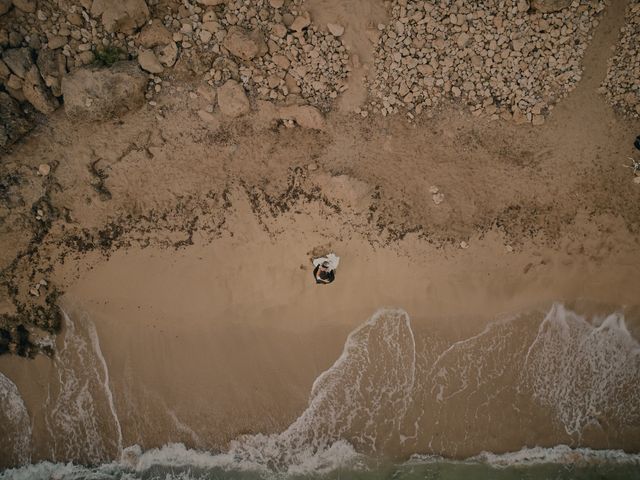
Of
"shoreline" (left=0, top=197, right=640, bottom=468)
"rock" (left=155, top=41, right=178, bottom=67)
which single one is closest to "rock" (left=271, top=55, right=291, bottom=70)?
"rock" (left=155, top=41, right=178, bottom=67)

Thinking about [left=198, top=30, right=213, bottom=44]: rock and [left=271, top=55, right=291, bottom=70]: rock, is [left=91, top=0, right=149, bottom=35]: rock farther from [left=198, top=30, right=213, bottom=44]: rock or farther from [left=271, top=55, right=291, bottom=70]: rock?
[left=271, top=55, right=291, bottom=70]: rock

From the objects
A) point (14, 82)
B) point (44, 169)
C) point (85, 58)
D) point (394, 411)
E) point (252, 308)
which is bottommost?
point (394, 411)

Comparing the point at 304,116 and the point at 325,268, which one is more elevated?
the point at 304,116

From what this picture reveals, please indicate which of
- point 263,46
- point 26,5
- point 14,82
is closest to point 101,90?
point 14,82

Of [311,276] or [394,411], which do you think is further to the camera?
[394,411]

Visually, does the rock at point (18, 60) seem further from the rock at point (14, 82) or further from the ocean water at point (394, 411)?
the ocean water at point (394, 411)

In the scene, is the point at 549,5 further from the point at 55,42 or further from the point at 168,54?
the point at 55,42
